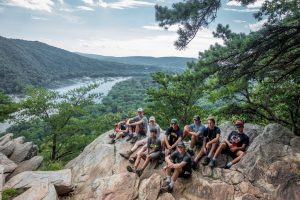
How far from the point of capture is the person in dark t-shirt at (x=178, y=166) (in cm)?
912

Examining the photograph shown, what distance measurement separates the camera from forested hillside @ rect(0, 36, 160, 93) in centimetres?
9731

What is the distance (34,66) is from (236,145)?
139 metres

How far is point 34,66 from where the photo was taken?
135625mm

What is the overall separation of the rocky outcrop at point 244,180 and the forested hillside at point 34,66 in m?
66.9

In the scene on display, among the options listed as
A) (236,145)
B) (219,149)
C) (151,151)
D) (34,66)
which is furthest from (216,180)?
(34,66)

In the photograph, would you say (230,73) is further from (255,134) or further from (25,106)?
(25,106)

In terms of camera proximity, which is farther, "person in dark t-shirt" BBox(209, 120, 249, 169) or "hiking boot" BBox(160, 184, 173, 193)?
"person in dark t-shirt" BBox(209, 120, 249, 169)

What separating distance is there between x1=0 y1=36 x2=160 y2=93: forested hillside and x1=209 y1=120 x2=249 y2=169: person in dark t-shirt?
68692 millimetres

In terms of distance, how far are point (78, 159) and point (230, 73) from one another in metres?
9.24

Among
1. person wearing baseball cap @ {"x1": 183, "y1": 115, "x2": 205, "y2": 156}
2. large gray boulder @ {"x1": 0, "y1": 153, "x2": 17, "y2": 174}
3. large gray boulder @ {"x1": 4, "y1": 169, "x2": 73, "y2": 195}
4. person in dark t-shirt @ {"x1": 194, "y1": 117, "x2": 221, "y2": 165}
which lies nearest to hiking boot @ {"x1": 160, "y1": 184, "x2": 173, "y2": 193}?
person in dark t-shirt @ {"x1": 194, "y1": 117, "x2": 221, "y2": 165}

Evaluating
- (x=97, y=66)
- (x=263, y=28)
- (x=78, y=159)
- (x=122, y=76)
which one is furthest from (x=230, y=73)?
(x=97, y=66)

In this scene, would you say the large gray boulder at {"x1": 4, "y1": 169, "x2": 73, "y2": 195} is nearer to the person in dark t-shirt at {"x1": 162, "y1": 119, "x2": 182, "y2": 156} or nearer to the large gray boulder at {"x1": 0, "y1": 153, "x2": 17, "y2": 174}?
the large gray boulder at {"x1": 0, "y1": 153, "x2": 17, "y2": 174}

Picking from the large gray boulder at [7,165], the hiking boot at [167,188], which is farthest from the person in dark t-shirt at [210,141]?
the large gray boulder at [7,165]

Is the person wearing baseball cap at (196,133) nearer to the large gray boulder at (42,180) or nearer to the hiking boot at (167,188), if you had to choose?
the hiking boot at (167,188)
